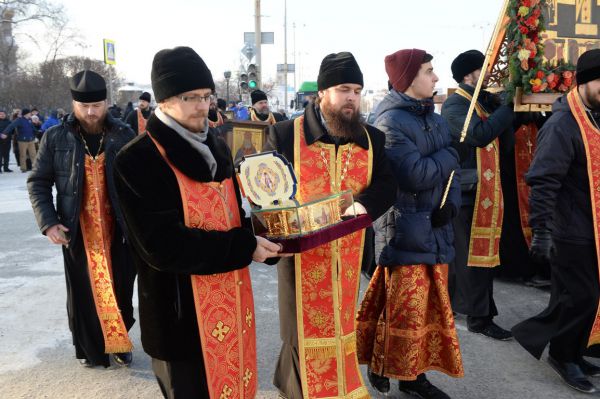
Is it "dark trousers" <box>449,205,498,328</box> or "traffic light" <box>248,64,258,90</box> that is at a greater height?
"traffic light" <box>248,64,258,90</box>

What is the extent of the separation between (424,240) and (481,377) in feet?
3.98

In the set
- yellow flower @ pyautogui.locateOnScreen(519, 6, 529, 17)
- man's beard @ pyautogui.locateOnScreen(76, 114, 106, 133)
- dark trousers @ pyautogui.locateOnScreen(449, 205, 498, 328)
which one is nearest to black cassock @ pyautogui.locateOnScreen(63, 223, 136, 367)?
man's beard @ pyautogui.locateOnScreen(76, 114, 106, 133)

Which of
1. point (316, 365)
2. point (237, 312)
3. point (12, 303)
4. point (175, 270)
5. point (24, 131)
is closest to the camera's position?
point (175, 270)

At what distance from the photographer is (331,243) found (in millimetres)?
3199

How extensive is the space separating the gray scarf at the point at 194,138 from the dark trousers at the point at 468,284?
10.1 ft

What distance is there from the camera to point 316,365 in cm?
329

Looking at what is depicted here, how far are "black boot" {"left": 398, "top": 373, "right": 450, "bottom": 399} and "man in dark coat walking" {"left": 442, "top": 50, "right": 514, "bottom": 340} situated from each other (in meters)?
1.26

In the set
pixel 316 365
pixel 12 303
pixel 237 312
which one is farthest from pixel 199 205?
pixel 12 303

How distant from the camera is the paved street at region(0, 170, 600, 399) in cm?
384

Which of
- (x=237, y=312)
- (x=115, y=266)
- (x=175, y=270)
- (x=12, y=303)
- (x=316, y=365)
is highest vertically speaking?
(x=175, y=270)

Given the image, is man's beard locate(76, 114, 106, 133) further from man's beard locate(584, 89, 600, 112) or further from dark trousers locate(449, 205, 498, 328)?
man's beard locate(584, 89, 600, 112)

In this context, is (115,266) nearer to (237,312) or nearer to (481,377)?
(237,312)

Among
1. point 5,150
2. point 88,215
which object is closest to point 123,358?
point 88,215

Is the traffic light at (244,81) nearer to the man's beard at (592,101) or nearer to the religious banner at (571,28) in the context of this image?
the religious banner at (571,28)
